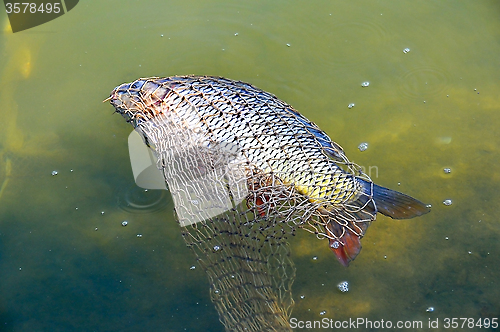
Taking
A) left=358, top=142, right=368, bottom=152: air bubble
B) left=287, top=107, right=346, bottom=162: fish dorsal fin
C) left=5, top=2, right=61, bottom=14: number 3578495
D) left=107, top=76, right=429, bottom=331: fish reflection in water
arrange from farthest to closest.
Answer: left=5, top=2, right=61, bottom=14: number 3578495
left=358, top=142, right=368, bottom=152: air bubble
left=287, top=107, right=346, bottom=162: fish dorsal fin
left=107, top=76, right=429, bottom=331: fish reflection in water

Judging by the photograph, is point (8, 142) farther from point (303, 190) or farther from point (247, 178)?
point (303, 190)

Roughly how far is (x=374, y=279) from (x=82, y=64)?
4065 millimetres

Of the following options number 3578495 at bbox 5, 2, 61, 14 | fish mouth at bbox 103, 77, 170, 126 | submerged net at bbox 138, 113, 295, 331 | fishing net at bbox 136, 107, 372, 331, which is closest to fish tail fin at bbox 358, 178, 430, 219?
fishing net at bbox 136, 107, 372, 331

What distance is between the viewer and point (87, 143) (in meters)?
5.41

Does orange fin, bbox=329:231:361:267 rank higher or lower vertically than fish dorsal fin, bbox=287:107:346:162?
lower

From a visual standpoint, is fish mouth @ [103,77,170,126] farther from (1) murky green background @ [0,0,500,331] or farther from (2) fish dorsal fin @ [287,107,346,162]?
(2) fish dorsal fin @ [287,107,346,162]

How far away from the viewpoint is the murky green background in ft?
14.8

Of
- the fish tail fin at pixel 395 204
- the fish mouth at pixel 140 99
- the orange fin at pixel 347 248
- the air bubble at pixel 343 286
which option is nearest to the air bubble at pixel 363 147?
the fish tail fin at pixel 395 204

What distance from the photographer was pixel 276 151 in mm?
4191

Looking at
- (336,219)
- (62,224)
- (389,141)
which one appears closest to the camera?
(336,219)

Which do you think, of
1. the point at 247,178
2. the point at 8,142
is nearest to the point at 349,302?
the point at 247,178

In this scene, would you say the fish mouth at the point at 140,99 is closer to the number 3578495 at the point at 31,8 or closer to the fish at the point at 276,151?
the fish at the point at 276,151

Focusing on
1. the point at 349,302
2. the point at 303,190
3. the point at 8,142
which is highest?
the point at 303,190

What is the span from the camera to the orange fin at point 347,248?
385 cm
